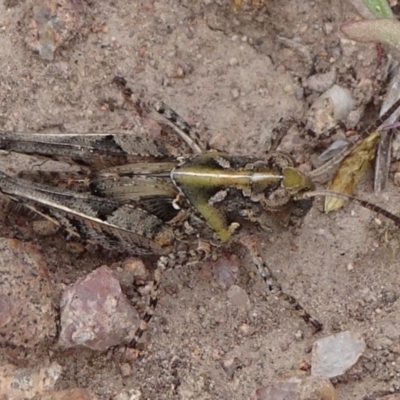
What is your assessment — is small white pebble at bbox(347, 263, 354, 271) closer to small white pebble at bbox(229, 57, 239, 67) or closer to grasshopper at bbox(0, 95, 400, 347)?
grasshopper at bbox(0, 95, 400, 347)

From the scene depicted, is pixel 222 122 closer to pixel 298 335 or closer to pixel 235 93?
pixel 235 93

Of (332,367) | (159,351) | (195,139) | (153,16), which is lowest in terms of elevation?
(159,351)

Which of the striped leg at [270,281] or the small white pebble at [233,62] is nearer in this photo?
the striped leg at [270,281]

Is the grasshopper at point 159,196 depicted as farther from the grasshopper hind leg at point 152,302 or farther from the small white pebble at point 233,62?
the small white pebble at point 233,62

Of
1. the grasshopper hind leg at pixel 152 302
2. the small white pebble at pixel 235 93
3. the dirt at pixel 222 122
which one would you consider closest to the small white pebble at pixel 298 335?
the dirt at pixel 222 122

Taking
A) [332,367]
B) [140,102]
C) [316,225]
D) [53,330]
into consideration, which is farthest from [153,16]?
[332,367]

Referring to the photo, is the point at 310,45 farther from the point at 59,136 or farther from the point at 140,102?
the point at 59,136

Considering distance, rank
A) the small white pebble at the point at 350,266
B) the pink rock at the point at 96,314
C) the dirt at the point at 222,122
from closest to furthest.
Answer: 1. the pink rock at the point at 96,314
2. the dirt at the point at 222,122
3. the small white pebble at the point at 350,266
